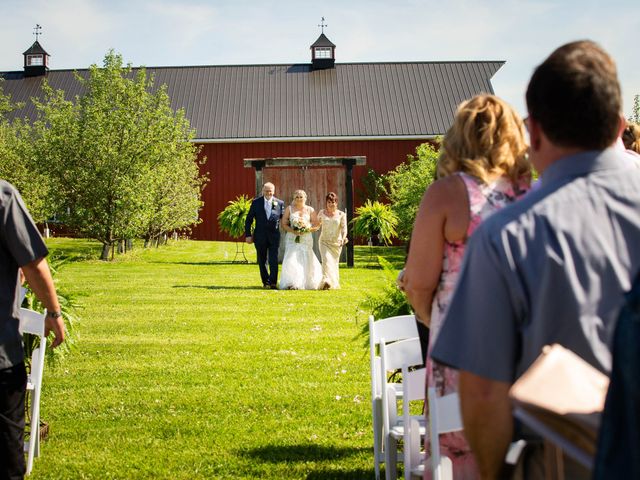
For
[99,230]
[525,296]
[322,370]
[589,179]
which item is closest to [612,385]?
[525,296]

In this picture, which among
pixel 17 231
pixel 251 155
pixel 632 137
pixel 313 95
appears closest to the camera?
pixel 17 231

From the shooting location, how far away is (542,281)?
219 centimetres

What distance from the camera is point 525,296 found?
2.21 meters

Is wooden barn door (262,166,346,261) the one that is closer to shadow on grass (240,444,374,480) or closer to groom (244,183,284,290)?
groom (244,183,284,290)

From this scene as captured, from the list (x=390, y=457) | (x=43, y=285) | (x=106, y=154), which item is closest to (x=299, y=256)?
(x=106, y=154)

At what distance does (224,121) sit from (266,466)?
3653 centimetres

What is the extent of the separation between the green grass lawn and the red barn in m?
24.4

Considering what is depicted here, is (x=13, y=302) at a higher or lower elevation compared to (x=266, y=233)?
lower

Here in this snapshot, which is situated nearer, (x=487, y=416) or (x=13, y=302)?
(x=487, y=416)

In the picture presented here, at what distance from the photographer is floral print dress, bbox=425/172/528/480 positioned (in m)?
3.53

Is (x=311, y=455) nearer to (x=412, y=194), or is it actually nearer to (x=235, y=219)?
(x=235, y=219)

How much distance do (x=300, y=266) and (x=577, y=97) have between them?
17575 millimetres

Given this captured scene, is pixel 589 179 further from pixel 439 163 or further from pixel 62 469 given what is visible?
pixel 62 469

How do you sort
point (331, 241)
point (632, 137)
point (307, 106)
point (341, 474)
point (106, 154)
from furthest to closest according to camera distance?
point (307, 106) → point (106, 154) → point (331, 241) → point (341, 474) → point (632, 137)
